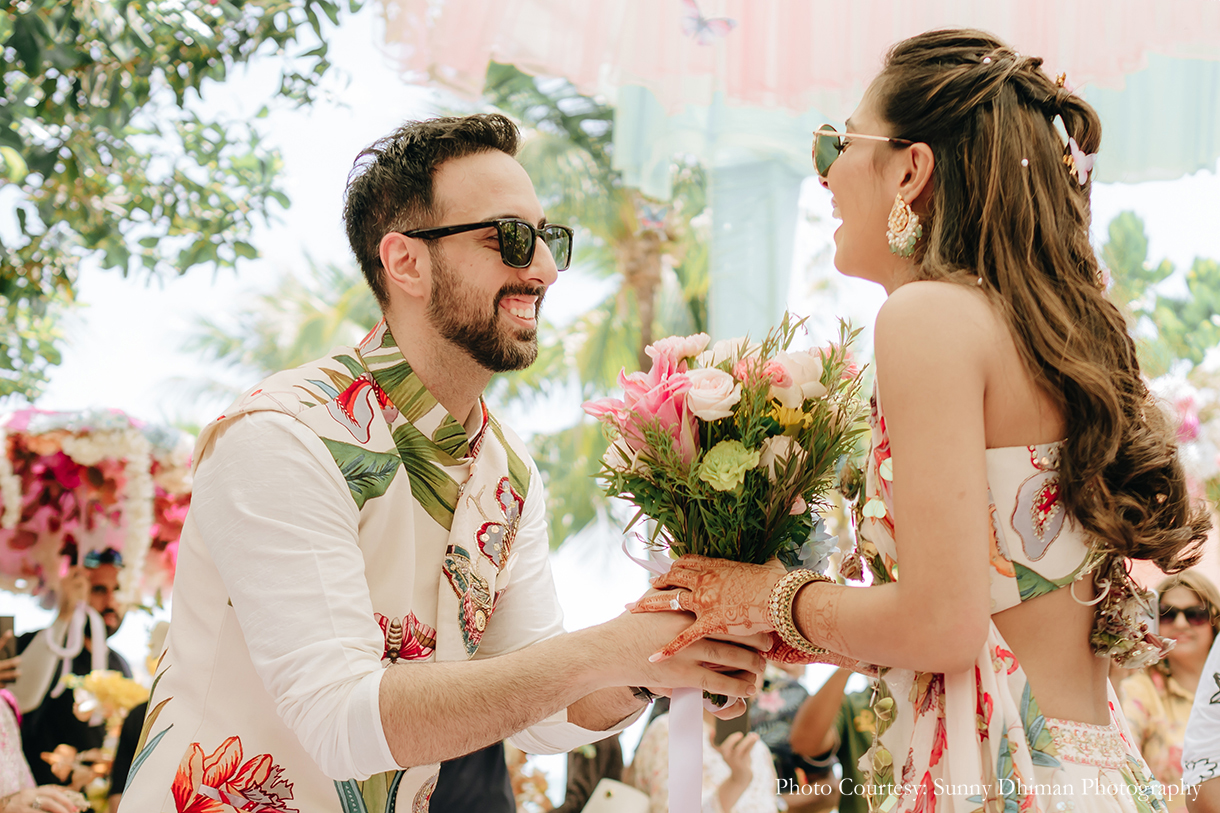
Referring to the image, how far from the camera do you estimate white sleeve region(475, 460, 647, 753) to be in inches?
86.5

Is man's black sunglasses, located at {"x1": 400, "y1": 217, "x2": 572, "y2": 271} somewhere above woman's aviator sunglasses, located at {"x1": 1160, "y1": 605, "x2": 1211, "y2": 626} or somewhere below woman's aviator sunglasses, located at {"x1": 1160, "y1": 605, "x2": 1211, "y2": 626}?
above

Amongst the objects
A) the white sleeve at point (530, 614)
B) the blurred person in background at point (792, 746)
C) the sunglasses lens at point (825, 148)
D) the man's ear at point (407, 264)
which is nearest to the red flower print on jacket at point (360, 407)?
the man's ear at point (407, 264)

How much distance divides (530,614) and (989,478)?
1.19 meters

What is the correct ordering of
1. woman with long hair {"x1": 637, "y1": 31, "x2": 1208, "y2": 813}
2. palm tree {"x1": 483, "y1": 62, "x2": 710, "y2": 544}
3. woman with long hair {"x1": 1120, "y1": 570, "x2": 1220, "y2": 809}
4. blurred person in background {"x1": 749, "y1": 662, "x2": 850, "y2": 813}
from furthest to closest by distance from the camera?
palm tree {"x1": 483, "y1": 62, "x2": 710, "y2": 544} < blurred person in background {"x1": 749, "y1": 662, "x2": 850, "y2": 813} < woman with long hair {"x1": 1120, "y1": 570, "x2": 1220, "y2": 809} < woman with long hair {"x1": 637, "y1": 31, "x2": 1208, "y2": 813}

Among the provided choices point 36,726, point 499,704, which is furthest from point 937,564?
point 36,726

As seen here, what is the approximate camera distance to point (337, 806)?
176cm

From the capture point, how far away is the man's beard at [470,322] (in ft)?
6.71

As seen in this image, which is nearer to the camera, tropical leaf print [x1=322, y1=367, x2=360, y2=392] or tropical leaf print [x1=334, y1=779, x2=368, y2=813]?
tropical leaf print [x1=334, y1=779, x2=368, y2=813]

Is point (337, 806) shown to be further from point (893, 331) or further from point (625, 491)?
point (893, 331)

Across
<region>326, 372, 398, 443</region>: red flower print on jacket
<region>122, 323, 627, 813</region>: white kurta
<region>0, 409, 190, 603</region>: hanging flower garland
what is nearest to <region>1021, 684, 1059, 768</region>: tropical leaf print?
<region>122, 323, 627, 813</region>: white kurta

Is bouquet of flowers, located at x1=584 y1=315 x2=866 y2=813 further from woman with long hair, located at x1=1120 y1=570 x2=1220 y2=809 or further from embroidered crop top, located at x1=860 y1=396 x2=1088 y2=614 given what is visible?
woman with long hair, located at x1=1120 y1=570 x2=1220 y2=809

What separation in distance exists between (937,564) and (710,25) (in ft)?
9.70

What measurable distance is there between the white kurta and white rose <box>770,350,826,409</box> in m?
0.72

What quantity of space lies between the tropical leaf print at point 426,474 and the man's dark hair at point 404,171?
36 centimetres
